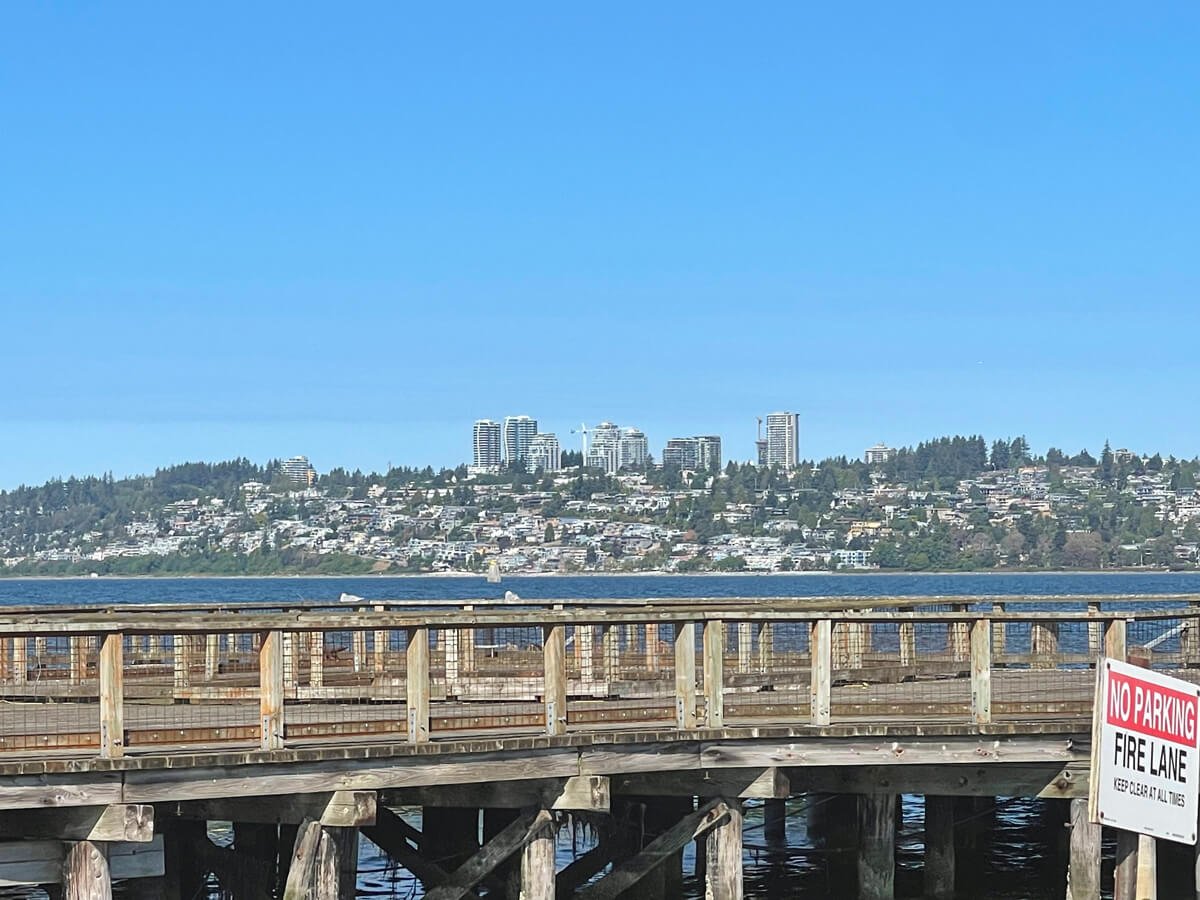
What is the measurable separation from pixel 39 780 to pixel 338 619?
2930mm

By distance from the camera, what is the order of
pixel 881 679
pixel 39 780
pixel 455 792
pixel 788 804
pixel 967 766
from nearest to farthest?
pixel 39 780 < pixel 455 792 < pixel 967 766 < pixel 881 679 < pixel 788 804

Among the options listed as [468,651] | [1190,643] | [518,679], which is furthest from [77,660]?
[1190,643]

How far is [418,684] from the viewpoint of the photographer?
56.9 feet

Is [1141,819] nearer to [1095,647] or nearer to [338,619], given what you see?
[338,619]

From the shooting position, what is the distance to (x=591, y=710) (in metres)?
18.8

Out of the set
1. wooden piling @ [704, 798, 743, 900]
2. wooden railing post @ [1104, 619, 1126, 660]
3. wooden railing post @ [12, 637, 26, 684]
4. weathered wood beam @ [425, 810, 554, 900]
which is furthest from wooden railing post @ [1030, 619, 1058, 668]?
wooden railing post @ [12, 637, 26, 684]

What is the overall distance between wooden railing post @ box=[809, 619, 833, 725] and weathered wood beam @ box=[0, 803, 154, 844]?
624 cm

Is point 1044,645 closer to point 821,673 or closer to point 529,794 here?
point 821,673

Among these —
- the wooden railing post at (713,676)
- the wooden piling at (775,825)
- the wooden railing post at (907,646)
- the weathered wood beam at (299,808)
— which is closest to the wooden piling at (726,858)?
the wooden railing post at (713,676)

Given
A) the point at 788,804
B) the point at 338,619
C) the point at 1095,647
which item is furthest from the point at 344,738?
the point at 788,804

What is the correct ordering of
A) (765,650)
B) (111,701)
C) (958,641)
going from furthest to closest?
(958,641), (765,650), (111,701)

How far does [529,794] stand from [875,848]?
444cm

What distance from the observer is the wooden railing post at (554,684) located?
1814 cm

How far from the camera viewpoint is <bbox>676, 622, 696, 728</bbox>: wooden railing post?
18.8 meters
